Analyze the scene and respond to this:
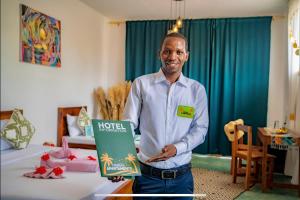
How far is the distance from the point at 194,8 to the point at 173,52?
303 cm

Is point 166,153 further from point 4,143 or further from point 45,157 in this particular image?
point 4,143

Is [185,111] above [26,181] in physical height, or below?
above

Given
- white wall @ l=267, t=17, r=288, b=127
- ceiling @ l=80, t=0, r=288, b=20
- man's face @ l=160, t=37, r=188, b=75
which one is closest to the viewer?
man's face @ l=160, t=37, r=188, b=75

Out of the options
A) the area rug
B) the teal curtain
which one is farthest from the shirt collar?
the teal curtain

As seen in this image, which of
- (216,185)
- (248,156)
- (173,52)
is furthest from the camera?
(216,185)

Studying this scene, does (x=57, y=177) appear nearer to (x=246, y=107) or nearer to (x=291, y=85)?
(x=291, y=85)

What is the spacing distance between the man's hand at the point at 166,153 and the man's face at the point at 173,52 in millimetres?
252

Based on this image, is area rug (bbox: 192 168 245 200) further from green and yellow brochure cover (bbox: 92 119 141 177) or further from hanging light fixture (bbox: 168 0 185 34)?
green and yellow brochure cover (bbox: 92 119 141 177)

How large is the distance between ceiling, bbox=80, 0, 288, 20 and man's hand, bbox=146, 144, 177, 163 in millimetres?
2675

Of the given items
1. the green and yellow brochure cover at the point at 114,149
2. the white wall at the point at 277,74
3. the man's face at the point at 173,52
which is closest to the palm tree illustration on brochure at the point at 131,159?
the green and yellow brochure cover at the point at 114,149

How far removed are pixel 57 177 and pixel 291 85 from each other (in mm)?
3315

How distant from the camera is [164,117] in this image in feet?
3.28

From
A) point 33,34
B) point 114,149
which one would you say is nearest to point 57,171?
point 114,149

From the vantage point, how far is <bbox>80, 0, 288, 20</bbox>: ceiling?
3453 mm
